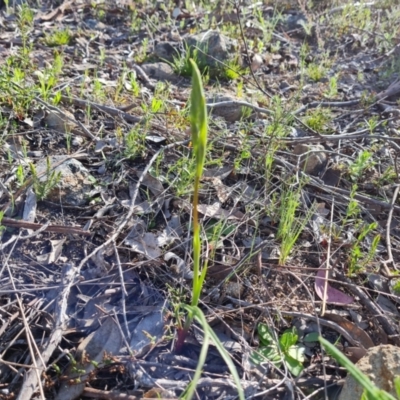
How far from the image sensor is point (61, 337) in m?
1.41

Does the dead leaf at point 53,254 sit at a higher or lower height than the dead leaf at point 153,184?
lower

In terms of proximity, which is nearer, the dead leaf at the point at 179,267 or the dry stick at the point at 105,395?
the dry stick at the point at 105,395

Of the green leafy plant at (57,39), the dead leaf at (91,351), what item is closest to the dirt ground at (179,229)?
the dead leaf at (91,351)

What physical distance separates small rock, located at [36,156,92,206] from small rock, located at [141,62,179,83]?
1.08 metres

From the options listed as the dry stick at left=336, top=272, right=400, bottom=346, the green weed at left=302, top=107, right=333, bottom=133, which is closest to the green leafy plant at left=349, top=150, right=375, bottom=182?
the green weed at left=302, top=107, right=333, bottom=133

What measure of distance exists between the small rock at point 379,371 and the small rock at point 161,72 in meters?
2.03

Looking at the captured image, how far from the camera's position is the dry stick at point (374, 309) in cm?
153

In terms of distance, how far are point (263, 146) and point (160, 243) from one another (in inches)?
30.5

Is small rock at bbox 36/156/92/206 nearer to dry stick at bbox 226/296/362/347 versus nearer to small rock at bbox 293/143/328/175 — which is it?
dry stick at bbox 226/296/362/347

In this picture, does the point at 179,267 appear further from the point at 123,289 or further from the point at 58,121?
the point at 58,121

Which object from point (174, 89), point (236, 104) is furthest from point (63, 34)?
point (236, 104)

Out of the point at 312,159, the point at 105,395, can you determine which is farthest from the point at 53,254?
the point at 312,159

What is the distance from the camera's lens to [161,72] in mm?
2893

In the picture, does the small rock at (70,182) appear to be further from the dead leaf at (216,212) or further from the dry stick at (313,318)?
the dry stick at (313,318)
